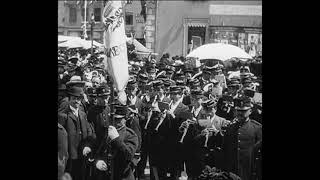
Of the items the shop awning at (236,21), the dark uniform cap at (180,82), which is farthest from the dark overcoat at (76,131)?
the shop awning at (236,21)

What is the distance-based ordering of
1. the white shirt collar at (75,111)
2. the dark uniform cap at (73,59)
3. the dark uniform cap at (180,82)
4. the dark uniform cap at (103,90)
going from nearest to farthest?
the white shirt collar at (75,111), the dark uniform cap at (103,90), the dark uniform cap at (180,82), the dark uniform cap at (73,59)

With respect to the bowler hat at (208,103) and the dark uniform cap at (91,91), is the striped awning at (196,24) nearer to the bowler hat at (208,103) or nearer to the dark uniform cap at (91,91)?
the bowler hat at (208,103)

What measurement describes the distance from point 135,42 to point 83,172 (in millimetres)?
1733

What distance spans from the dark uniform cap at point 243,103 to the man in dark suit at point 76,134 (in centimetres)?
Result: 180

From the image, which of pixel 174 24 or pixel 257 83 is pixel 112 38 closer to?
pixel 174 24

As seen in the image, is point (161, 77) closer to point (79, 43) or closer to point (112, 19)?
point (112, 19)

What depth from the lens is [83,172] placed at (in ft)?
23.3

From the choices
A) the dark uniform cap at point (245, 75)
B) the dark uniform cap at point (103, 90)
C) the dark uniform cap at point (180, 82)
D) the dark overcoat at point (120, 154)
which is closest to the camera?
the dark overcoat at point (120, 154)

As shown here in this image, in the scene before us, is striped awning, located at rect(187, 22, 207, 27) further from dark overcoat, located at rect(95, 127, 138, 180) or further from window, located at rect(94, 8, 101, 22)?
dark overcoat, located at rect(95, 127, 138, 180)

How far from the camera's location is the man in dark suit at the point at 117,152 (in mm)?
6965
